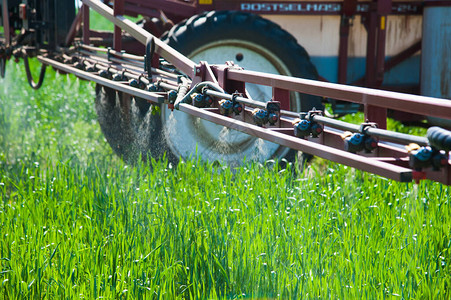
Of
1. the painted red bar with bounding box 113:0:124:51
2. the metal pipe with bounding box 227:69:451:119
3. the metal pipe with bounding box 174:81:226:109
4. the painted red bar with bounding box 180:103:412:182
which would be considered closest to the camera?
the painted red bar with bounding box 180:103:412:182

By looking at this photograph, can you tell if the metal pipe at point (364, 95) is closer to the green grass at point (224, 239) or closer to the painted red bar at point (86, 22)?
the green grass at point (224, 239)

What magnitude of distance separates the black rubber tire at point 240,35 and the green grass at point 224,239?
2.83 feet

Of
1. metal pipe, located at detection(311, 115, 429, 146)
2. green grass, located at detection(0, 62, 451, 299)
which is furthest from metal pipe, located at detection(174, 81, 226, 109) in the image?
metal pipe, located at detection(311, 115, 429, 146)

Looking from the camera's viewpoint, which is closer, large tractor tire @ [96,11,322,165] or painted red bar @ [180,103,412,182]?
painted red bar @ [180,103,412,182]

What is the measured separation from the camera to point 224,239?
9.58 feet

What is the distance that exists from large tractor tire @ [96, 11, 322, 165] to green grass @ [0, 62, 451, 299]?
47cm

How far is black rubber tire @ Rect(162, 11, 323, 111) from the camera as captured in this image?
463 cm

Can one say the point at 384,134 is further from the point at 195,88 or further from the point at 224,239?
the point at 195,88

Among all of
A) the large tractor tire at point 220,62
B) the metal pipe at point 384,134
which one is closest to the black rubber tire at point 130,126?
the large tractor tire at point 220,62

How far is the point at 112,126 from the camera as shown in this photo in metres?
5.55

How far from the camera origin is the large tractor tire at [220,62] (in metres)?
4.68

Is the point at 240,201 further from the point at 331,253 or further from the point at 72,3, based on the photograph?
the point at 72,3

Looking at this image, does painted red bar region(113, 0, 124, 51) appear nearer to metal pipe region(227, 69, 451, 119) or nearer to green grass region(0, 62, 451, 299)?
green grass region(0, 62, 451, 299)

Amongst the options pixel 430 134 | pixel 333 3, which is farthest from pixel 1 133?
pixel 430 134
